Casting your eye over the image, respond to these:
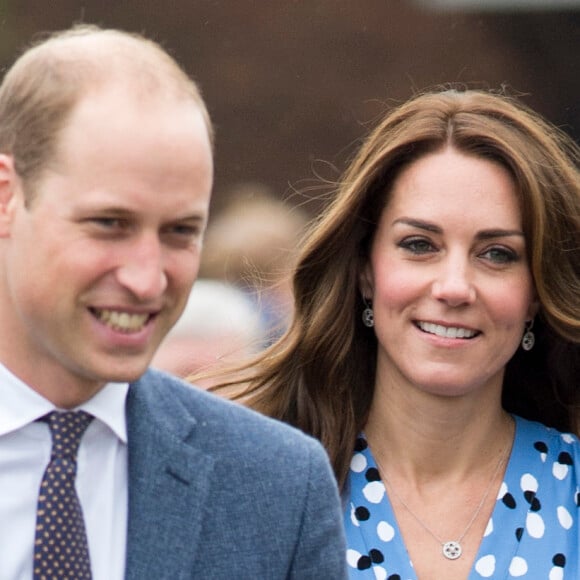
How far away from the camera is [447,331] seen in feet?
14.0

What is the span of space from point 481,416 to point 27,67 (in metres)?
2.01

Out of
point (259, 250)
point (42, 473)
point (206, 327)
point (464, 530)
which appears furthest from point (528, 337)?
point (206, 327)

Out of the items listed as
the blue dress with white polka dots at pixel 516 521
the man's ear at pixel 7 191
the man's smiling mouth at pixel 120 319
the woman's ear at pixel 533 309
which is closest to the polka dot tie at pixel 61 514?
the man's smiling mouth at pixel 120 319

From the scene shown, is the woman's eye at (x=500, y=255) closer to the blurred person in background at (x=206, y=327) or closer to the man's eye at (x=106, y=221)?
the blurred person in background at (x=206, y=327)

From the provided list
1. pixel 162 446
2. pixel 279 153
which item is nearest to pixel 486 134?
pixel 162 446

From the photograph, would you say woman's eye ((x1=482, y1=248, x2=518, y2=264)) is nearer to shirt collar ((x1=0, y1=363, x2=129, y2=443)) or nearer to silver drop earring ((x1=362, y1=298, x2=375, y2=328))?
silver drop earring ((x1=362, y1=298, x2=375, y2=328))

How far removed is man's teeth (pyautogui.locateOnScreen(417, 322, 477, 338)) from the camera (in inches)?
168

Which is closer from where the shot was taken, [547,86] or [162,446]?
[162,446]

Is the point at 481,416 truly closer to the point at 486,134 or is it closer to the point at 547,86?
the point at 486,134

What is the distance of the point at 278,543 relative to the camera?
298cm

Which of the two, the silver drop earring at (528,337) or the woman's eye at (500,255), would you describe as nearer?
the woman's eye at (500,255)

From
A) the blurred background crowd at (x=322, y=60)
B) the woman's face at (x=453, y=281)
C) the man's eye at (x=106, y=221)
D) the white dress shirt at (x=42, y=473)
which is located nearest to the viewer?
the man's eye at (x=106, y=221)

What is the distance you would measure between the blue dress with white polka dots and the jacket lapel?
131 centimetres

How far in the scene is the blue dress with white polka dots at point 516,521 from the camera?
14.1ft
